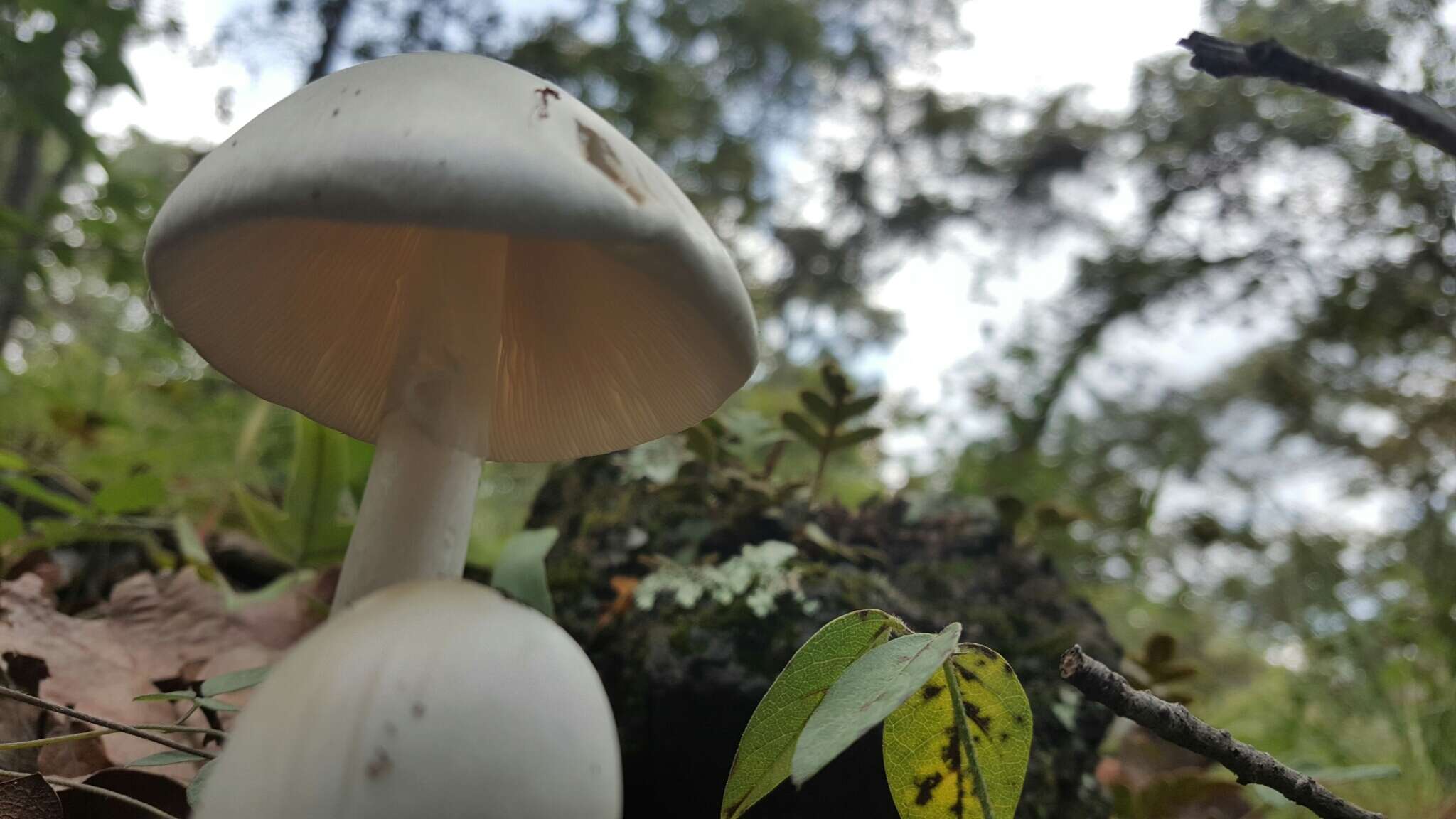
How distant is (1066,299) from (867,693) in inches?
191

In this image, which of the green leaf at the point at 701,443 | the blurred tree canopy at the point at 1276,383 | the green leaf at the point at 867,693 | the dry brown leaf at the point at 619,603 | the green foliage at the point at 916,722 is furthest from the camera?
the blurred tree canopy at the point at 1276,383

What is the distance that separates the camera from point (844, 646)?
1.92 ft

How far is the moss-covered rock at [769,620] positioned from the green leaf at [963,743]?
0.29 meters

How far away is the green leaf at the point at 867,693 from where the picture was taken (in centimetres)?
46

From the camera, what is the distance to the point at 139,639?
3.86ft

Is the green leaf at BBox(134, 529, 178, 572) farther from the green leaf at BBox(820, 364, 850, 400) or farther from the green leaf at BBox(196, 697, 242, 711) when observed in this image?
the green leaf at BBox(820, 364, 850, 400)

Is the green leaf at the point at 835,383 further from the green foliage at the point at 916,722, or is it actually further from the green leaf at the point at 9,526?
the green leaf at the point at 9,526

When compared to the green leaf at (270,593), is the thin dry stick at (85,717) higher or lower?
higher

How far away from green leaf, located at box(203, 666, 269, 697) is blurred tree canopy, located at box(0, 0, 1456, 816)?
69cm

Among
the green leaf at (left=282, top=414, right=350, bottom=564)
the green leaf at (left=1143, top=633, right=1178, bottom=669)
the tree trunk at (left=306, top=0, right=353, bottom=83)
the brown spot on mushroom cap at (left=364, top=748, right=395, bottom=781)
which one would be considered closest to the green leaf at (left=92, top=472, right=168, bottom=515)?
the green leaf at (left=282, top=414, right=350, bottom=564)

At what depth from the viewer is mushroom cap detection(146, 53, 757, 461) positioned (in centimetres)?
52

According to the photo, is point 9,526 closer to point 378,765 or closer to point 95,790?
point 95,790

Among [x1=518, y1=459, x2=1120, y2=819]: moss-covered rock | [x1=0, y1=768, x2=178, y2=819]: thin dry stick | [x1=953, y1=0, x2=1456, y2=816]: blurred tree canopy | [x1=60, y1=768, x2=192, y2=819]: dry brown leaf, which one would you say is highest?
[x1=0, y1=768, x2=178, y2=819]: thin dry stick

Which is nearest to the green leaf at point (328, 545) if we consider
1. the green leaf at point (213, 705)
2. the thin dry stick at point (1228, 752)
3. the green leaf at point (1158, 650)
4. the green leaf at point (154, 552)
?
the green leaf at point (154, 552)
